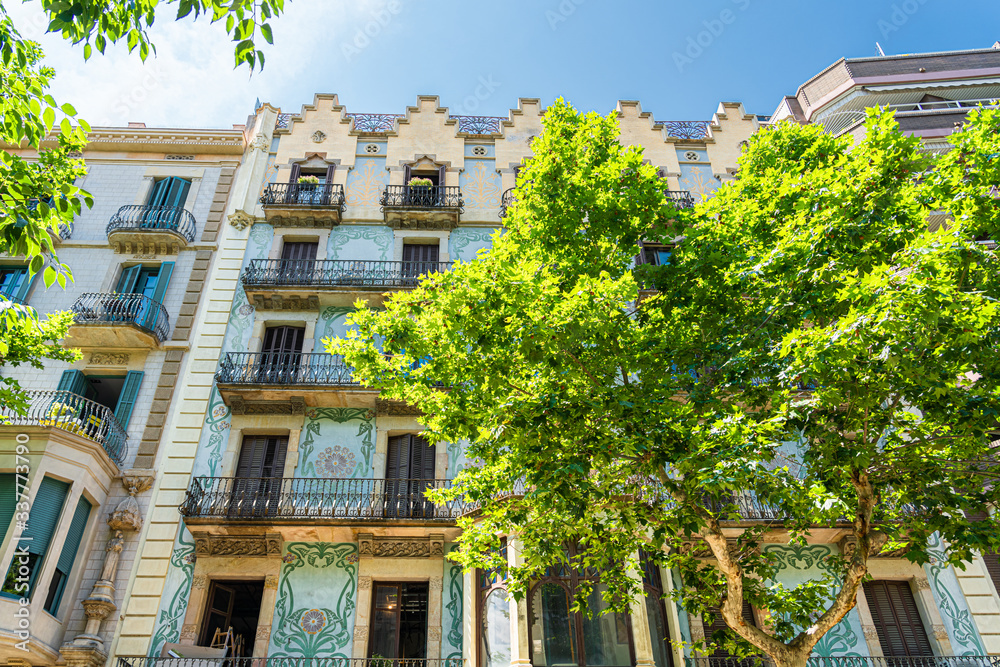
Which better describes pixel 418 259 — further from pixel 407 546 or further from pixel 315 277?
pixel 407 546

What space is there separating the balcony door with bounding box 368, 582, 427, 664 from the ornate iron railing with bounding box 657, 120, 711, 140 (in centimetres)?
1685

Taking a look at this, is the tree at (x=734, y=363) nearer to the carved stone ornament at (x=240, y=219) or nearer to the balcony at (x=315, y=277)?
the balcony at (x=315, y=277)

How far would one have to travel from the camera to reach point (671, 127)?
2306cm

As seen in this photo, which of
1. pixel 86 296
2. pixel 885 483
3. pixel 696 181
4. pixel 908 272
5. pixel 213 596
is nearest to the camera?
pixel 908 272

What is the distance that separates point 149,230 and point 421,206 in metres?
7.48

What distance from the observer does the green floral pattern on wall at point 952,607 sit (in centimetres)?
Answer: 1397

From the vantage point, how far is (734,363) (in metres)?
9.17

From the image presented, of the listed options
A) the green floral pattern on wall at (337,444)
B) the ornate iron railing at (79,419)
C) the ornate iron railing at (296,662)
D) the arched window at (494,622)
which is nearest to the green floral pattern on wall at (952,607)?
the arched window at (494,622)

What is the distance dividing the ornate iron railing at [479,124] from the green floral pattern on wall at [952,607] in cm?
1704

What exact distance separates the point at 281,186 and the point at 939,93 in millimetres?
22710

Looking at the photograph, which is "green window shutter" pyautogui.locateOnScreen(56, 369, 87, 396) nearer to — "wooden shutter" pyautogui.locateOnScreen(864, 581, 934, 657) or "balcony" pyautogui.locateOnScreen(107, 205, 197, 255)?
"balcony" pyautogui.locateOnScreen(107, 205, 197, 255)

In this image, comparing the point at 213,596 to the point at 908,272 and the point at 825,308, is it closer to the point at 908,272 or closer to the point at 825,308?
the point at 825,308

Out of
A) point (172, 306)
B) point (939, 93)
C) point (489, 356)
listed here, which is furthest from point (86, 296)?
point (939, 93)

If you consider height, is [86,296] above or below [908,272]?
above
